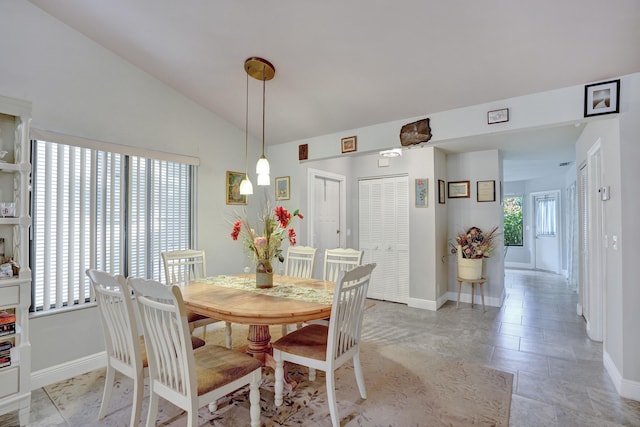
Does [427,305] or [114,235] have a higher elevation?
[114,235]

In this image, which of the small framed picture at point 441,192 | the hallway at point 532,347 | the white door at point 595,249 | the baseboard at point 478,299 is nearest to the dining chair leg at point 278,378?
the hallway at point 532,347

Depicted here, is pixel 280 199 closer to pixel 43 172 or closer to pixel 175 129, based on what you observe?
pixel 175 129

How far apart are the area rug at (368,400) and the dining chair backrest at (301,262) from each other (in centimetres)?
92

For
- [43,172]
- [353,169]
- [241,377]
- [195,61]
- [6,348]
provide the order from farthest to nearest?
[353,169]
[195,61]
[43,172]
[6,348]
[241,377]

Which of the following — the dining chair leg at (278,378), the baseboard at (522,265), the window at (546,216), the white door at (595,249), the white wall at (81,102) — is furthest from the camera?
the baseboard at (522,265)

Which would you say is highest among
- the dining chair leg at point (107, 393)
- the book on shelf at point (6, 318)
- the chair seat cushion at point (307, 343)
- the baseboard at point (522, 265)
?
the book on shelf at point (6, 318)

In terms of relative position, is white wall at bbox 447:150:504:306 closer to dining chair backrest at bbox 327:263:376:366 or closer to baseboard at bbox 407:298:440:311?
baseboard at bbox 407:298:440:311

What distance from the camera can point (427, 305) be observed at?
4473 mm

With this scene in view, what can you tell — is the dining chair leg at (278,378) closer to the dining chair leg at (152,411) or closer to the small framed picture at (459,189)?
the dining chair leg at (152,411)

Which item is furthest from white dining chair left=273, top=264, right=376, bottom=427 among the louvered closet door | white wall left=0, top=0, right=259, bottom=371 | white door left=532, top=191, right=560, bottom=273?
white door left=532, top=191, right=560, bottom=273

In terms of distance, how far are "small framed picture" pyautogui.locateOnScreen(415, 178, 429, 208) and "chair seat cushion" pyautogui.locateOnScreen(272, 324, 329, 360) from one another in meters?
2.80

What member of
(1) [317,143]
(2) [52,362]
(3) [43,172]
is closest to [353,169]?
(1) [317,143]

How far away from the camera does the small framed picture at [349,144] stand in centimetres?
349

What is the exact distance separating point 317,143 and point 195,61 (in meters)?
1.59
